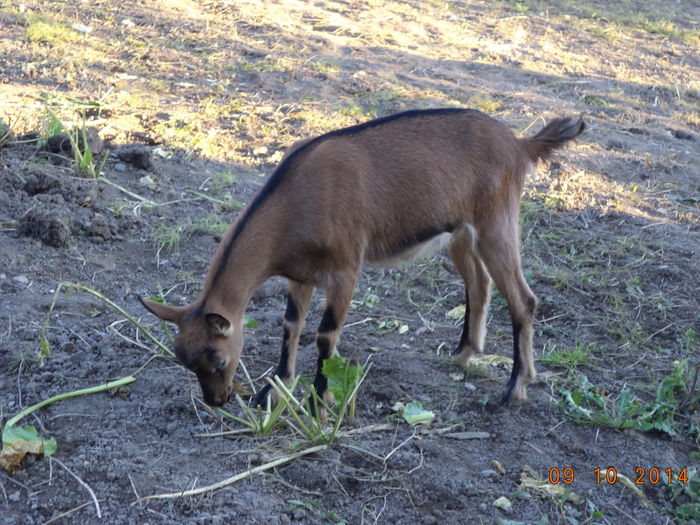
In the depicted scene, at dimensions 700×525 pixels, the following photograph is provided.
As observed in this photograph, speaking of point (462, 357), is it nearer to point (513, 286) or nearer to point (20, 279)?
point (513, 286)

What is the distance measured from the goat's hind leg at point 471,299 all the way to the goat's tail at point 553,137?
2.44 ft

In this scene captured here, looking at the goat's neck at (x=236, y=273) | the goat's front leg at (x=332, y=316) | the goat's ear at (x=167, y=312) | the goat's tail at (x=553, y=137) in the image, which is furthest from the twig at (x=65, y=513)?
the goat's tail at (x=553, y=137)

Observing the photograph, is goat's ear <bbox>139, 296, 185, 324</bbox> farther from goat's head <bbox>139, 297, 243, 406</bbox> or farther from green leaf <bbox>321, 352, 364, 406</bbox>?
green leaf <bbox>321, 352, 364, 406</bbox>

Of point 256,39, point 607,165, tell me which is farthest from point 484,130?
point 256,39

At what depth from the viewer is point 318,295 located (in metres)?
5.58

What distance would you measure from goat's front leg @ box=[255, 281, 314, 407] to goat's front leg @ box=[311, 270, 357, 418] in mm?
224

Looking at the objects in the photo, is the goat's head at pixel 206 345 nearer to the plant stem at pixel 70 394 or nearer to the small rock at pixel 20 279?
the plant stem at pixel 70 394

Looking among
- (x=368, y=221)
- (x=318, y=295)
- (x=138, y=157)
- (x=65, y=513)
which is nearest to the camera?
(x=65, y=513)

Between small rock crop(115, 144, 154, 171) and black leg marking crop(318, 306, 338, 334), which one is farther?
small rock crop(115, 144, 154, 171)

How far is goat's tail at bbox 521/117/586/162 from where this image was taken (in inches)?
189

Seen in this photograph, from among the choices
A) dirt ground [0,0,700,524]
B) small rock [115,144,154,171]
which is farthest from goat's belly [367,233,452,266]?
small rock [115,144,154,171]

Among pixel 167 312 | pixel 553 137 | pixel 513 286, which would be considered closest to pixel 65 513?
pixel 167 312

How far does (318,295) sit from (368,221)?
1422 millimetres

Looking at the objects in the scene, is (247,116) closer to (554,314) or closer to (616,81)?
(554,314)
